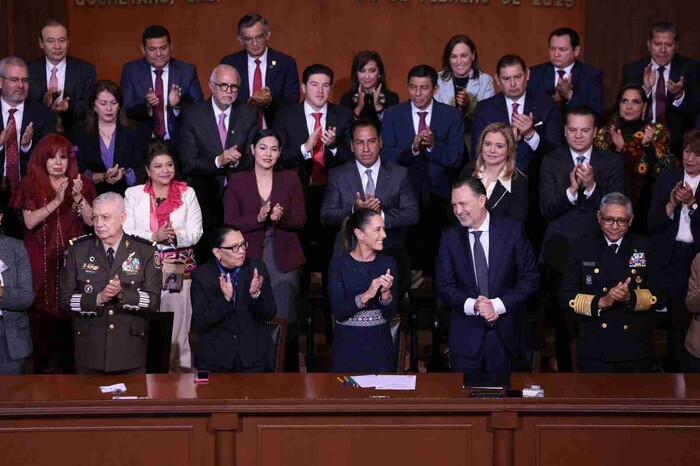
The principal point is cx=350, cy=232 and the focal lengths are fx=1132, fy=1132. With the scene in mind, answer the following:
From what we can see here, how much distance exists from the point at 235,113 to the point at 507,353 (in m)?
2.56

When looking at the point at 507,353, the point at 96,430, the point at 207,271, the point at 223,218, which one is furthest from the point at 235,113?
the point at 96,430

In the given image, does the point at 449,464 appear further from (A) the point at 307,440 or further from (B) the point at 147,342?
(B) the point at 147,342

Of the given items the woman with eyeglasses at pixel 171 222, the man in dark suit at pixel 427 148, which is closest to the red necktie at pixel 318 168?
the man in dark suit at pixel 427 148

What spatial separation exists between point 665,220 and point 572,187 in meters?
0.56

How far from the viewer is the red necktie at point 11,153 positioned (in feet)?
23.0

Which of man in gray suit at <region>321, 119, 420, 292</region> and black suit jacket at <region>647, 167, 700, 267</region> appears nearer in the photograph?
black suit jacket at <region>647, 167, 700, 267</region>

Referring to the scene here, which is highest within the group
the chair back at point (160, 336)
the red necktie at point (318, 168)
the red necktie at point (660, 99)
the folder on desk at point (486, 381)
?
the red necktie at point (660, 99)

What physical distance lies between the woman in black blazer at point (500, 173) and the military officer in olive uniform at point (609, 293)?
803mm

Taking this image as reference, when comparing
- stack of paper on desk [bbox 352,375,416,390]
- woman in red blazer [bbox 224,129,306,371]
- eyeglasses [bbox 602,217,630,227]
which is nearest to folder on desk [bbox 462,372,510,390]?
stack of paper on desk [bbox 352,375,416,390]

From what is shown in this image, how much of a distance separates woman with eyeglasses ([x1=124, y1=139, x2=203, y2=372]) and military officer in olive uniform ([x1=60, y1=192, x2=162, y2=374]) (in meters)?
0.79

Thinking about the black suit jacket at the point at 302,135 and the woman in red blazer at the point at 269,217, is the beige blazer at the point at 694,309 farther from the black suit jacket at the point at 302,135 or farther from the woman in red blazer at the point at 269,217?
the black suit jacket at the point at 302,135

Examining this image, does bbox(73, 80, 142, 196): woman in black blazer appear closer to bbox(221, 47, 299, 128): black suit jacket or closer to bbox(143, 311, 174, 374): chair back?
bbox(221, 47, 299, 128): black suit jacket

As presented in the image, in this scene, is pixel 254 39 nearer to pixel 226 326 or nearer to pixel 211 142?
pixel 211 142

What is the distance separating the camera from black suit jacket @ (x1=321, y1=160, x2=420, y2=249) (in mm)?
6711
